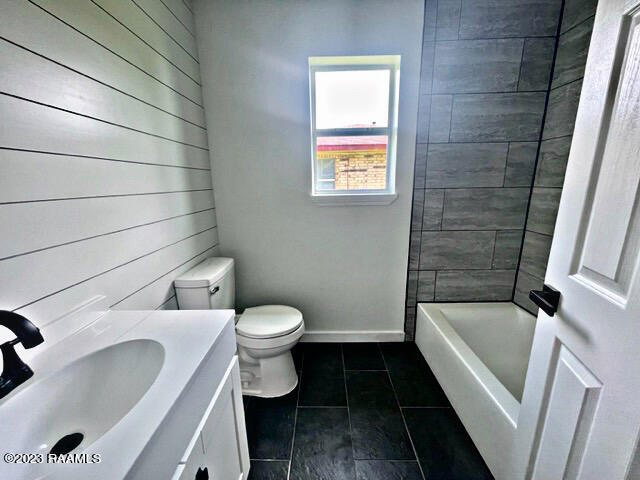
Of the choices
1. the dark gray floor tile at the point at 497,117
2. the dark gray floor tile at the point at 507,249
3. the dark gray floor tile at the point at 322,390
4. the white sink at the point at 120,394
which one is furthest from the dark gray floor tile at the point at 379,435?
the dark gray floor tile at the point at 497,117

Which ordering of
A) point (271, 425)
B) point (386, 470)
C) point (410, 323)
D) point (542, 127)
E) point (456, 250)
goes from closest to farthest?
1. point (386, 470)
2. point (271, 425)
3. point (542, 127)
4. point (456, 250)
5. point (410, 323)

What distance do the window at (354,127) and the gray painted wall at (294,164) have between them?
0.08 m

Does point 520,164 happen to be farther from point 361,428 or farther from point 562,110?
point 361,428

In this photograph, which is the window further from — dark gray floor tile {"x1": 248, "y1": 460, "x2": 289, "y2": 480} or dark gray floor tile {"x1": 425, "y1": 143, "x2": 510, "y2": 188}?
dark gray floor tile {"x1": 248, "y1": 460, "x2": 289, "y2": 480}

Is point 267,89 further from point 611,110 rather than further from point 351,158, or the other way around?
point 611,110

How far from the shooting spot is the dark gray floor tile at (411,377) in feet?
5.04

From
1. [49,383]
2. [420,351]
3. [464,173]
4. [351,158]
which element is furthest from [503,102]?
[49,383]

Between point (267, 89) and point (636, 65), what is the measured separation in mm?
1653

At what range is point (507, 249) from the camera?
183cm

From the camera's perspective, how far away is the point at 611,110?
0.59m

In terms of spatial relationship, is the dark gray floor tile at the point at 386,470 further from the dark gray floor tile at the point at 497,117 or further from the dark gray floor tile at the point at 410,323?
the dark gray floor tile at the point at 497,117

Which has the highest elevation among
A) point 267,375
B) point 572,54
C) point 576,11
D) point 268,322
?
point 576,11

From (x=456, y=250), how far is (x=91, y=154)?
209 cm

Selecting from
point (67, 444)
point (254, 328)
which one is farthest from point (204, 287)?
point (67, 444)
